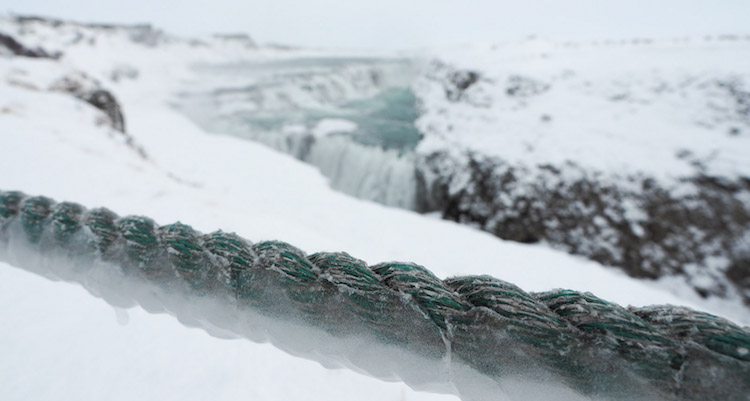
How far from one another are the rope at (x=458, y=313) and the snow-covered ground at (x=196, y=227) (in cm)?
62

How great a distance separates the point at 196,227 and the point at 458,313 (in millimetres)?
2738

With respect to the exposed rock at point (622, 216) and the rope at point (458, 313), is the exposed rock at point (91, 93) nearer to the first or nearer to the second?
the rope at point (458, 313)

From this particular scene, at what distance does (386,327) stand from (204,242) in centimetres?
A: 61

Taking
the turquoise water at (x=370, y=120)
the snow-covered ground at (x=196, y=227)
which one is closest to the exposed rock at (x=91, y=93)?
the snow-covered ground at (x=196, y=227)

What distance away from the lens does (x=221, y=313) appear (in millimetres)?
943

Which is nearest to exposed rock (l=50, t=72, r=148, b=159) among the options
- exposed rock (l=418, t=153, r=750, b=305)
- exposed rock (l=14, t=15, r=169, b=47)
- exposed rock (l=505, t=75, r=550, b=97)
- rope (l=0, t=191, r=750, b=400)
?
rope (l=0, t=191, r=750, b=400)

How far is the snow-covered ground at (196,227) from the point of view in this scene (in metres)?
1.39

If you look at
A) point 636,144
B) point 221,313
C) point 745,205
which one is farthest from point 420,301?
point 636,144

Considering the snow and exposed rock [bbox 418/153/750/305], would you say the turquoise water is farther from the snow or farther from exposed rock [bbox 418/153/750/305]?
exposed rock [bbox 418/153/750/305]

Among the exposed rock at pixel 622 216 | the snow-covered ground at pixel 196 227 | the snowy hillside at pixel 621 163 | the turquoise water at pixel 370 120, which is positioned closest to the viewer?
the snow-covered ground at pixel 196 227

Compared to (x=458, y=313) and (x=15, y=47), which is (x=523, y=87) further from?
(x=15, y=47)

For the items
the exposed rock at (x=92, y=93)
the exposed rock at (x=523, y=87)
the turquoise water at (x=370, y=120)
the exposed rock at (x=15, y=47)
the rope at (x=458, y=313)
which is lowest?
the turquoise water at (x=370, y=120)

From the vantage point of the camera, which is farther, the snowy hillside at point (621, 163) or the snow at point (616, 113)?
the snow at point (616, 113)

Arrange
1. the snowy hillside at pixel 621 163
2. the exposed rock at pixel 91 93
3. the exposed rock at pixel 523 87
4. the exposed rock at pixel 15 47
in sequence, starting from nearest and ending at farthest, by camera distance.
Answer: the snowy hillside at pixel 621 163, the exposed rock at pixel 91 93, the exposed rock at pixel 523 87, the exposed rock at pixel 15 47
